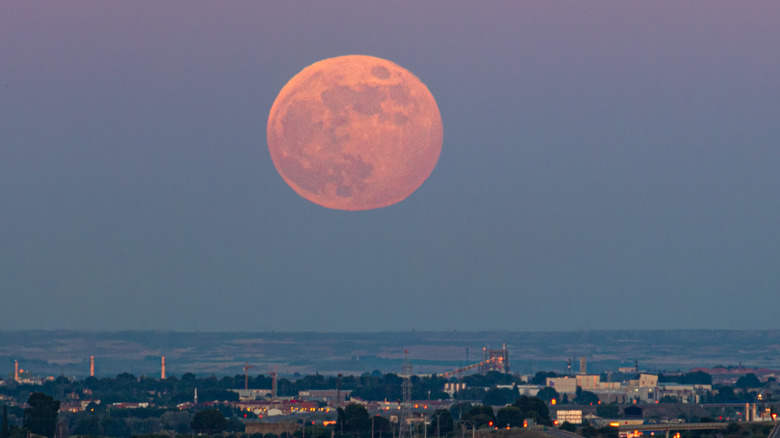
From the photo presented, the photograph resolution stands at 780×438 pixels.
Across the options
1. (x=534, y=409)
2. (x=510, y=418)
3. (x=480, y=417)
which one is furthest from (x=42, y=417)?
(x=534, y=409)

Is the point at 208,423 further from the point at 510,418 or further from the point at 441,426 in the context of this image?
the point at 510,418

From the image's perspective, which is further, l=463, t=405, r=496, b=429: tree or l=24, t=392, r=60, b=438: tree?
l=463, t=405, r=496, b=429: tree

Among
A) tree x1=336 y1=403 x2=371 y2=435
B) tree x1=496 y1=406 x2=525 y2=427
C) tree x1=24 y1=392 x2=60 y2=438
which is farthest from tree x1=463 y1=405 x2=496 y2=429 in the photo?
tree x1=24 y1=392 x2=60 y2=438

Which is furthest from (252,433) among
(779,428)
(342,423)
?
(779,428)

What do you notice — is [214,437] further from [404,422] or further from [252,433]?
[404,422]

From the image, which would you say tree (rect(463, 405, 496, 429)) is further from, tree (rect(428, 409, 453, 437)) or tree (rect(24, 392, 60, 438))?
tree (rect(24, 392, 60, 438))

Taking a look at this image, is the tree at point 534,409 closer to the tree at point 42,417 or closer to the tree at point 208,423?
the tree at point 208,423

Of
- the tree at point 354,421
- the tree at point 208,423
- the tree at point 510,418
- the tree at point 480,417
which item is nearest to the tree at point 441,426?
the tree at point 480,417
